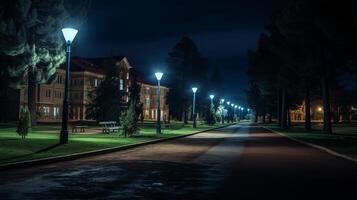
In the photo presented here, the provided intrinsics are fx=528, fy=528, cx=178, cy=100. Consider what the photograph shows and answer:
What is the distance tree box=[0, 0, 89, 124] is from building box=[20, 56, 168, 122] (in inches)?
1474

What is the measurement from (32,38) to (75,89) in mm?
58081

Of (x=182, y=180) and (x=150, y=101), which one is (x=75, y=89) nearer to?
(x=150, y=101)

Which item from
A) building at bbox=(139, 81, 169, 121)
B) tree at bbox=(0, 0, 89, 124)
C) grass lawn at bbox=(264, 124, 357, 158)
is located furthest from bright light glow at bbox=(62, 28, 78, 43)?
building at bbox=(139, 81, 169, 121)

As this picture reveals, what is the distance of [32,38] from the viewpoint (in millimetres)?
39969

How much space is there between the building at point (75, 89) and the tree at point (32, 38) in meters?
37.4

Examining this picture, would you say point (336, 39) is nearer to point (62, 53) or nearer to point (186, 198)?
point (62, 53)

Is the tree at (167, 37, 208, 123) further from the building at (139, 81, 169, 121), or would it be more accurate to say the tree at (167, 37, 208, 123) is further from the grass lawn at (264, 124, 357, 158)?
the grass lawn at (264, 124, 357, 158)

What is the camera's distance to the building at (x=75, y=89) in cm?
8600

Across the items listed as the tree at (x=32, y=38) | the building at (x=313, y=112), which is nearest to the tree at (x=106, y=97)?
the tree at (x=32, y=38)

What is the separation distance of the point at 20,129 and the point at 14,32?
12.4 meters

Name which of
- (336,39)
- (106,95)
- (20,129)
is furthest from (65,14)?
(106,95)

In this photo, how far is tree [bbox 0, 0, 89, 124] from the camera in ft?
119

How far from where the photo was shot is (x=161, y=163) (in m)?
17.2

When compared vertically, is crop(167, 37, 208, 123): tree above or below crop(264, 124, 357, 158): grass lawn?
above
